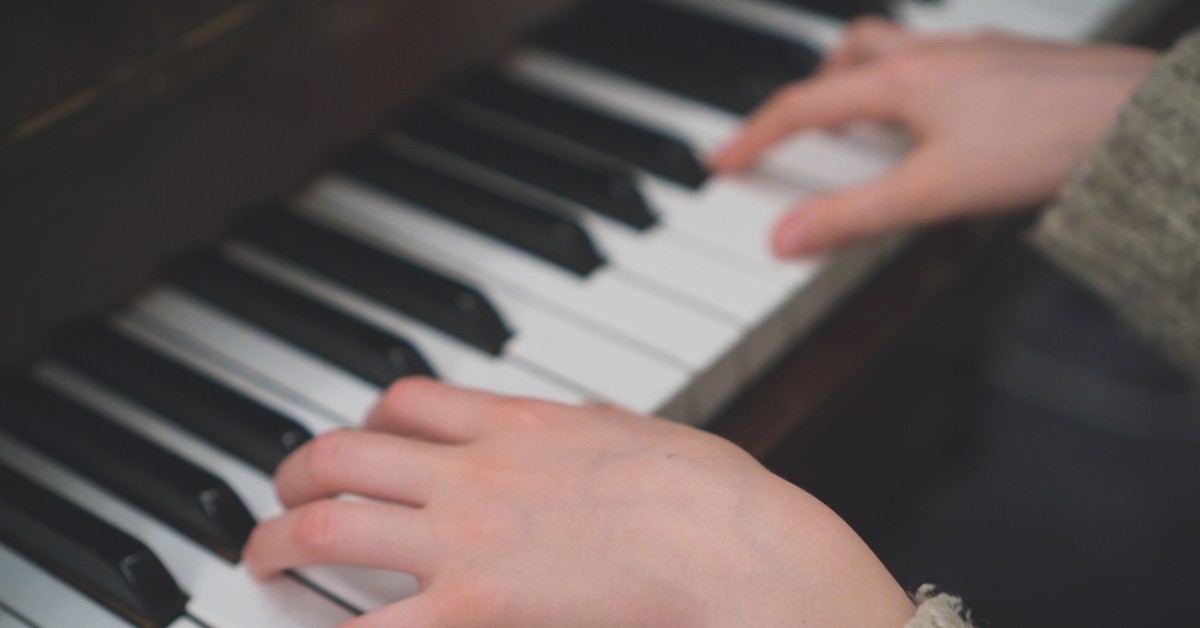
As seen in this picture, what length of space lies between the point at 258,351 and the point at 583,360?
28 cm

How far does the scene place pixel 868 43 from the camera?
123cm

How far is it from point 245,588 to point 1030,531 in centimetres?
102

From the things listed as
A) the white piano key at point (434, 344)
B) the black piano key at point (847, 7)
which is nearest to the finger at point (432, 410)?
the white piano key at point (434, 344)

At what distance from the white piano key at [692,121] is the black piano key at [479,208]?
7.6 inches

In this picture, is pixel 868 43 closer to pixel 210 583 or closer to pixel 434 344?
pixel 434 344

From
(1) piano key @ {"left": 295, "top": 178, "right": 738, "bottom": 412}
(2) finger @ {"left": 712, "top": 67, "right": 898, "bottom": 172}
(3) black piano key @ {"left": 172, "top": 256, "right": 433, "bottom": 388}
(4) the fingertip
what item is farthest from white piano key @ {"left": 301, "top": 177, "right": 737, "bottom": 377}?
(4) the fingertip

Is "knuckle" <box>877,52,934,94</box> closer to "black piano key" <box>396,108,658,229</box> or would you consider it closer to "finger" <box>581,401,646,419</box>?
"black piano key" <box>396,108,658,229</box>

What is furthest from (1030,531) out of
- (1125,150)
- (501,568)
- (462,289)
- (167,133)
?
(167,133)

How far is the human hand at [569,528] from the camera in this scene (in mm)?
666

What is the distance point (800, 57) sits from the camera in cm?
128

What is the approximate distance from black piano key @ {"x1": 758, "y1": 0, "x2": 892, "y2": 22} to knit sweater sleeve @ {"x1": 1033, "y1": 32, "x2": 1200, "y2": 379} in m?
0.39

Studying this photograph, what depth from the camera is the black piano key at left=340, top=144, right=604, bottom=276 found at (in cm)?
103

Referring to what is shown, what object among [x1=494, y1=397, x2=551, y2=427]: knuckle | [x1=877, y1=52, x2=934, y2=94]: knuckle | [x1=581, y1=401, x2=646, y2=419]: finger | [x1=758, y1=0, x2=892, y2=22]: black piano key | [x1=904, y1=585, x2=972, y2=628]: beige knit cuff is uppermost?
[x1=758, y1=0, x2=892, y2=22]: black piano key

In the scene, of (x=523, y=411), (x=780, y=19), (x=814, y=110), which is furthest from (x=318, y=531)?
(x=780, y=19)
